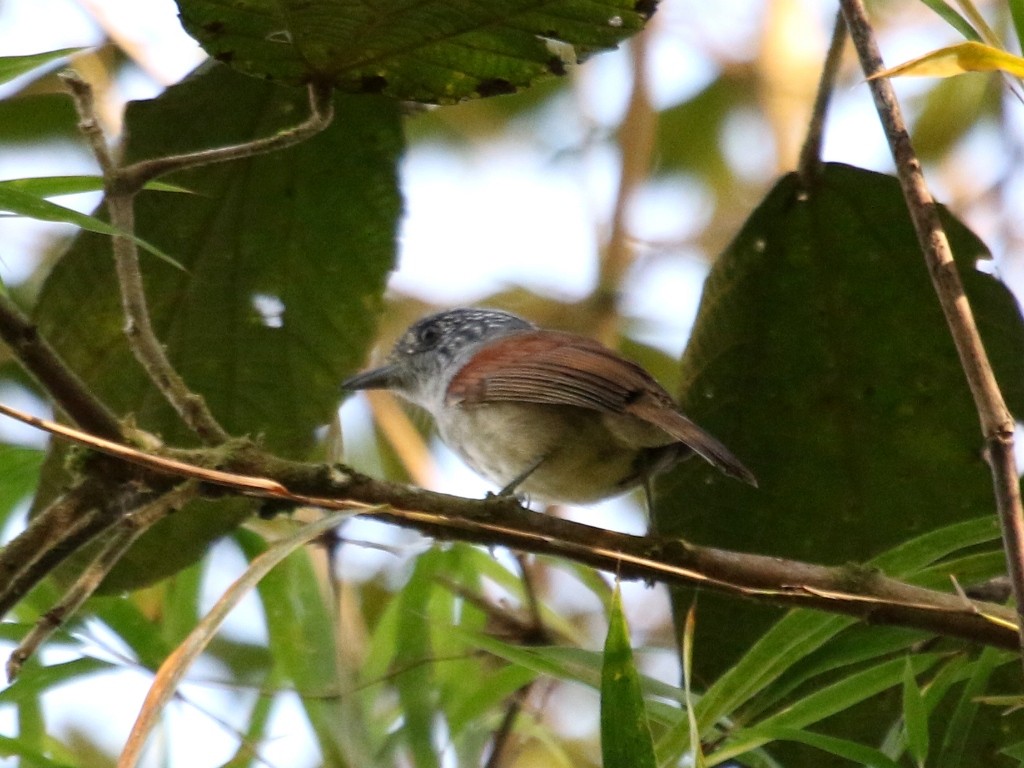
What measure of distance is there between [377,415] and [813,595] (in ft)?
11.4

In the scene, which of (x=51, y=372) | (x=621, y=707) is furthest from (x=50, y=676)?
(x=621, y=707)

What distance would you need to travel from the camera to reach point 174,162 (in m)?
2.09

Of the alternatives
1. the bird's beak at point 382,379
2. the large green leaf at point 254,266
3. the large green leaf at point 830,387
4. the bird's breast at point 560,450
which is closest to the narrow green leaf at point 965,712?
the large green leaf at point 830,387

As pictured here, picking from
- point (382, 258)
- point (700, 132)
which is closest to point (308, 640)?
point (382, 258)

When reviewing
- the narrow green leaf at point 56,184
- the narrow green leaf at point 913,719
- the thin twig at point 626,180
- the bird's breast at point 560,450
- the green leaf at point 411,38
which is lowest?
the narrow green leaf at point 913,719

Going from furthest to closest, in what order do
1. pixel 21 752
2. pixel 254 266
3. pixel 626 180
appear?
pixel 626 180 → pixel 254 266 → pixel 21 752

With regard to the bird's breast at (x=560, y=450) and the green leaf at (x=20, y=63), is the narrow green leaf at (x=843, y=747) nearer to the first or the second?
the bird's breast at (x=560, y=450)

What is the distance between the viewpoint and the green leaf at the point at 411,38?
2.31 meters

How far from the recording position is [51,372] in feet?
6.61

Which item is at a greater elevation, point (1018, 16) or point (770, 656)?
point (1018, 16)

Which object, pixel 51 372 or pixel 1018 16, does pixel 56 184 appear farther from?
pixel 1018 16

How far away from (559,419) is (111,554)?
141 centimetres

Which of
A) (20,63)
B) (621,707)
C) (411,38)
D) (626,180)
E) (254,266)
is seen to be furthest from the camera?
(626,180)

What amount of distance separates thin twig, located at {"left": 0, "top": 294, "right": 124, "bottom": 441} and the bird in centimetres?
115
